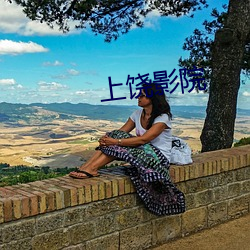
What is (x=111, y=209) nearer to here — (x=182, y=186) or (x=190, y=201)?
(x=182, y=186)

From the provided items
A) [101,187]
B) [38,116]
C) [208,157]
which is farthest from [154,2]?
[38,116]

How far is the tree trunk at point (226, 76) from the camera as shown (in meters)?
6.32

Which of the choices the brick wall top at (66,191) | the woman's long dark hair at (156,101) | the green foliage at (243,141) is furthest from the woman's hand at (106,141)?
the green foliage at (243,141)

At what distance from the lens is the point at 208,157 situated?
4.22m

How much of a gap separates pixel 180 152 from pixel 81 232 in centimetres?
124

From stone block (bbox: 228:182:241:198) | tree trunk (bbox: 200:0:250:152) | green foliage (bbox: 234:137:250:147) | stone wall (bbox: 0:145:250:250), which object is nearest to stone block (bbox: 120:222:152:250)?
stone wall (bbox: 0:145:250:250)

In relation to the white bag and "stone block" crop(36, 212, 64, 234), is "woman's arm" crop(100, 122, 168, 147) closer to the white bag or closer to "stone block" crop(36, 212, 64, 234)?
the white bag

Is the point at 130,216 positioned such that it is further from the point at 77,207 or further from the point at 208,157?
the point at 208,157

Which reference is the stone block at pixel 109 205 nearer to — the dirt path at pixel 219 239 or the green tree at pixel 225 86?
the dirt path at pixel 219 239

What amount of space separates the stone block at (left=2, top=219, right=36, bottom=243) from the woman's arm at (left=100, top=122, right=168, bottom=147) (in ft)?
2.99

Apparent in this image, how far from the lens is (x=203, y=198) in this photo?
154 inches

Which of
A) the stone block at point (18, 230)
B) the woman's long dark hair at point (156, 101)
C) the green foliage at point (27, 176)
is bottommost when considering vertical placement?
the green foliage at point (27, 176)

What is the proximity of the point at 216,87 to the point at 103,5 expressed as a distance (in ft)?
9.07

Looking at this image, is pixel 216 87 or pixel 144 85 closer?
pixel 144 85
